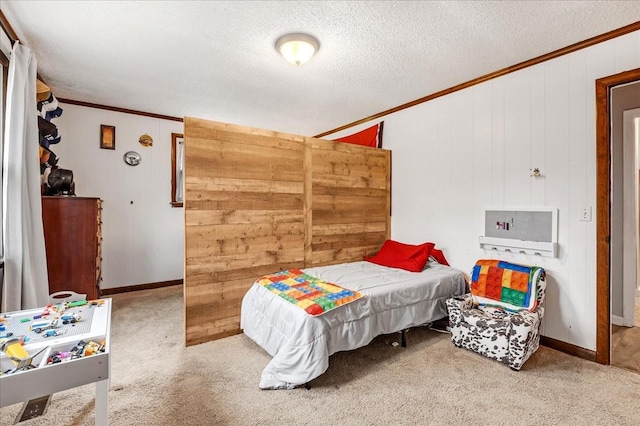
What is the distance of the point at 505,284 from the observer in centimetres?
268

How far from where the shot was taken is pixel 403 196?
3953 millimetres

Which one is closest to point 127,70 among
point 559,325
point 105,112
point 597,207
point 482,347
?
point 105,112

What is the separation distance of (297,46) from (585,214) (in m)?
2.59

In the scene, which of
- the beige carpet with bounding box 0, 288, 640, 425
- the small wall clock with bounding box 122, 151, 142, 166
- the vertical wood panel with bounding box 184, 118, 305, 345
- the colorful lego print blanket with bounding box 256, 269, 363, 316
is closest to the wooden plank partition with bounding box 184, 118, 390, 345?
the vertical wood panel with bounding box 184, 118, 305, 345

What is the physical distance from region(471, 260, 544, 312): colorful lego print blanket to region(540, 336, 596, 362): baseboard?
0.47m

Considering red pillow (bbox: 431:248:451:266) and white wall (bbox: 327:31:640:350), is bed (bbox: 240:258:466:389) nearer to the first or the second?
red pillow (bbox: 431:248:451:266)

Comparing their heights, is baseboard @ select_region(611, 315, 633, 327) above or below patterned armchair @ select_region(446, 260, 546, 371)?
below

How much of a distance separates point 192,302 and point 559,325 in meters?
3.12

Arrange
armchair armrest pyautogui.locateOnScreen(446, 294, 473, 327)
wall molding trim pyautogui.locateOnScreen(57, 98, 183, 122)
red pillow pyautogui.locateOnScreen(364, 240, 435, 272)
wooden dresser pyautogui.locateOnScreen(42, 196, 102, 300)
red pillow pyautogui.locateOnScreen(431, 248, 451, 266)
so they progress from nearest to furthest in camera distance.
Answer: armchair armrest pyautogui.locateOnScreen(446, 294, 473, 327) → wooden dresser pyautogui.locateOnScreen(42, 196, 102, 300) → red pillow pyautogui.locateOnScreen(364, 240, 435, 272) → red pillow pyautogui.locateOnScreen(431, 248, 451, 266) → wall molding trim pyautogui.locateOnScreen(57, 98, 183, 122)

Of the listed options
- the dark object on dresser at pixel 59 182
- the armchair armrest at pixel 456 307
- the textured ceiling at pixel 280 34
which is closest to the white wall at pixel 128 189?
the textured ceiling at pixel 280 34

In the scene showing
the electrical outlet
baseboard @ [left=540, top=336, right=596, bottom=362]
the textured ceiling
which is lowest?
baseboard @ [left=540, top=336, right=596, bottom=362]

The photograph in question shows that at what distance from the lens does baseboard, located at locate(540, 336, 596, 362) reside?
2.44m

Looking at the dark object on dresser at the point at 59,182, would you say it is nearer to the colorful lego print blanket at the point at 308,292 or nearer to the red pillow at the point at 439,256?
the colorful lego print blanket at the point at 308,292

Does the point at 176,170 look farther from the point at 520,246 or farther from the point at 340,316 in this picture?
the point at 520,246
